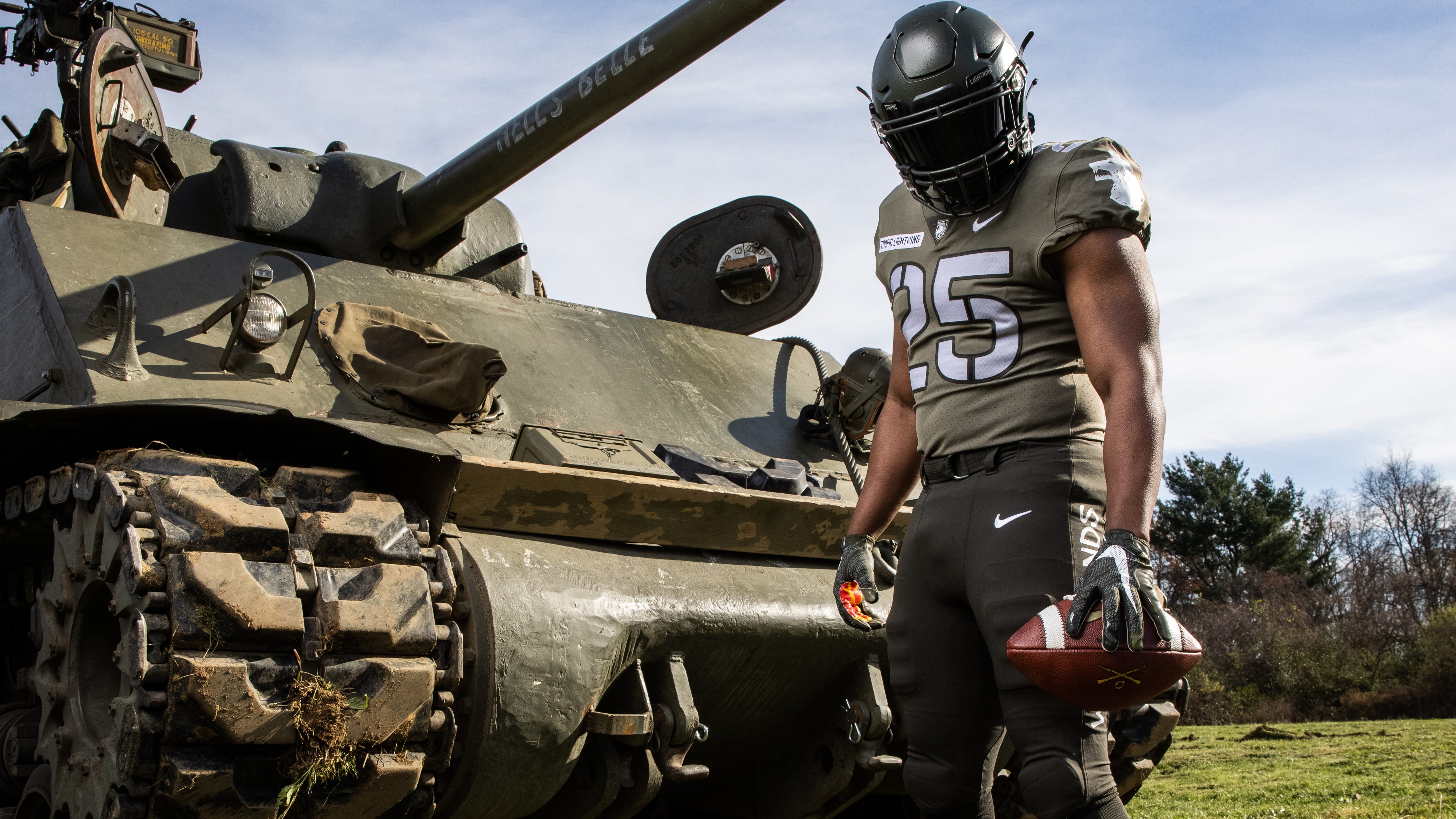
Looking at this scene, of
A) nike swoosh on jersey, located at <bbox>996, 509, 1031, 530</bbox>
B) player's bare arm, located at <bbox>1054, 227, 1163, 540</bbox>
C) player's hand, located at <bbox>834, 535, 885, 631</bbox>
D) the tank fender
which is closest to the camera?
player's bare arm, located at <bbox>1054, 227, 1163, 540</bbox>

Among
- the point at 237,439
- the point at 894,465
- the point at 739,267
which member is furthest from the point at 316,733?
the point at 739,267

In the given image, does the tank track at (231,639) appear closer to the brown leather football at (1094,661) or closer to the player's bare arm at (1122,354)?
the brown leather football at (1094,661)

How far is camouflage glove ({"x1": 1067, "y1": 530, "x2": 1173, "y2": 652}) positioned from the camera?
192 centimetres

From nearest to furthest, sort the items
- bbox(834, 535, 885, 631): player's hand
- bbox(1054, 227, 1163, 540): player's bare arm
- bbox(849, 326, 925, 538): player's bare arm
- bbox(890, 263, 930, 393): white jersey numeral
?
bbox(1054, 227, 1163, 540): player's bare arm
bbox(890, 263, 930, 393): white jersey numeral
bbox(834, 535, 885, 631): player's hand
bbox(849, 326, 925, 538): player's bare arm

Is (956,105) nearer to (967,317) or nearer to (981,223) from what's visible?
(981,223)

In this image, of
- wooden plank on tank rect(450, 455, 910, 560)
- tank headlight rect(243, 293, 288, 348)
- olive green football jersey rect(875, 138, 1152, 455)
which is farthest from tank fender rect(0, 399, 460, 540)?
olive green football jersey rect(875, 138, 1152, 455)

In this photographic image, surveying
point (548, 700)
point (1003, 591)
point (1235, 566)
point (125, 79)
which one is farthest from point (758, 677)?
point (1235, 566)

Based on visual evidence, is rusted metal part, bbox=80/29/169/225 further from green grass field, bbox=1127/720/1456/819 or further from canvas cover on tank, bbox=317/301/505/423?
green grass field, bbox=1127/720/1456/819

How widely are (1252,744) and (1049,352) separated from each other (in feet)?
33.8

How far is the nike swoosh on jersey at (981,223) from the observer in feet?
8.18

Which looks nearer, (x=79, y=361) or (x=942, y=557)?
(x=942, y=557)

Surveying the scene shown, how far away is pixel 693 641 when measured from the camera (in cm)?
372

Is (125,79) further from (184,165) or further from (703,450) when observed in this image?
(703,450)

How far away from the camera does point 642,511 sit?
3766 mm
